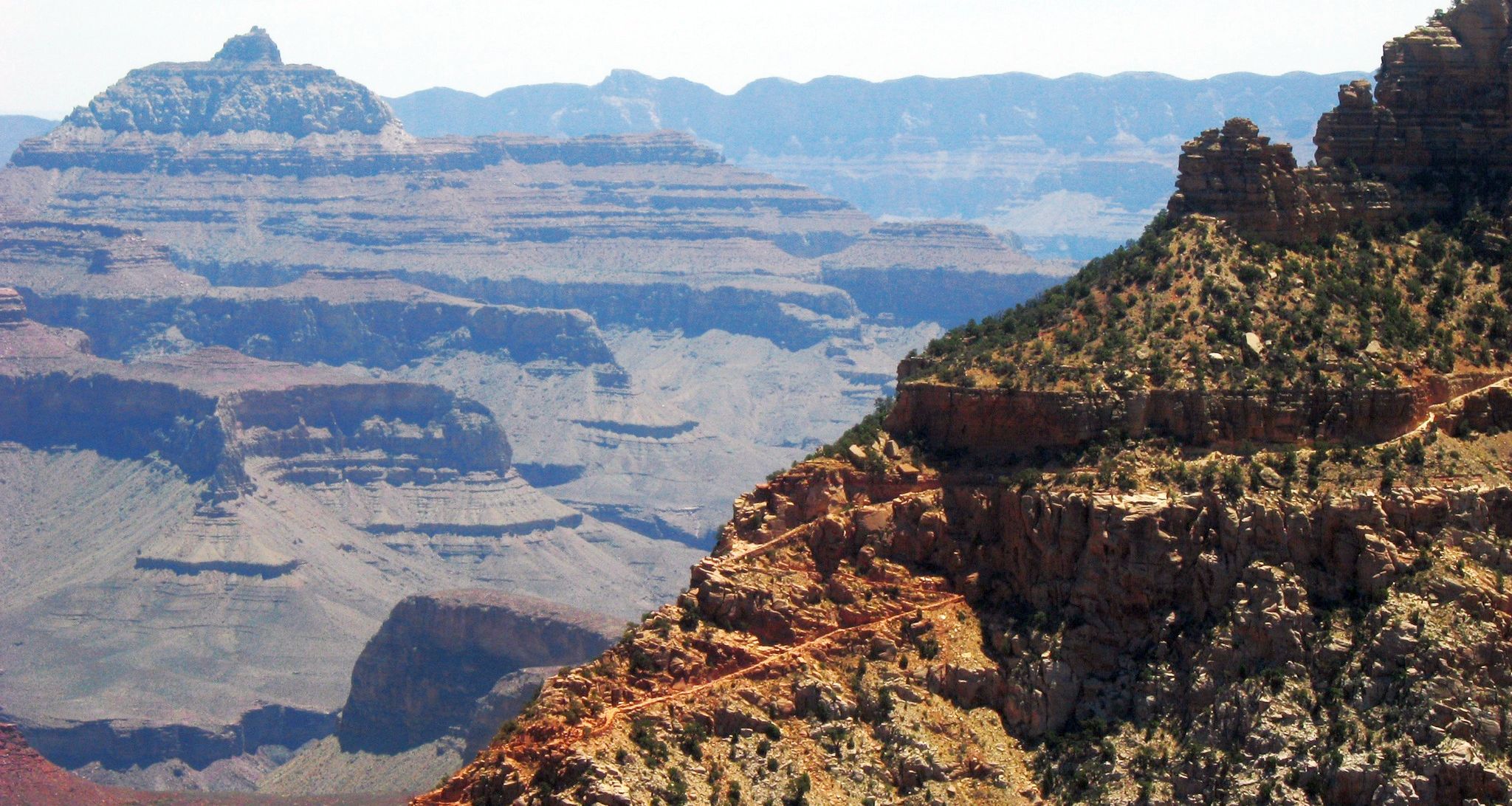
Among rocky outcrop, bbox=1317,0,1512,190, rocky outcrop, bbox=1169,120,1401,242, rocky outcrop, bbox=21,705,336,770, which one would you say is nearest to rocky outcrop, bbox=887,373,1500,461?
rocky outcrop, bbox=1169,120,1401,242

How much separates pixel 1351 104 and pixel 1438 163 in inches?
106

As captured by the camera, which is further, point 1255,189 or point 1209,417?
point 1255,189

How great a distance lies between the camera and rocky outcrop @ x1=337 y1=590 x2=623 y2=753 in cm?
16012

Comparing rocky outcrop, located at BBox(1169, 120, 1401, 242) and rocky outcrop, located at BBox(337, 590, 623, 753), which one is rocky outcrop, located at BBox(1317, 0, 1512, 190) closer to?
rocky outcrop, located at BBox(1169, 120, 1401, 242)

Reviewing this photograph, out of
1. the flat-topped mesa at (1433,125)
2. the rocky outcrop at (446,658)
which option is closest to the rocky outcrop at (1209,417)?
the flat-topped mesa at (1433,125)

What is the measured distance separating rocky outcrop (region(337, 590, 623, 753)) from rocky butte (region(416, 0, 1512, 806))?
9859 centimetres

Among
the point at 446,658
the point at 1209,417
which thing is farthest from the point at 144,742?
the point at 1209,417

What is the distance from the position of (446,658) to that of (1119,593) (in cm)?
11292

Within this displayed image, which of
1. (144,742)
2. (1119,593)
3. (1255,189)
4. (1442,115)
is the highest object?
(1442,115)

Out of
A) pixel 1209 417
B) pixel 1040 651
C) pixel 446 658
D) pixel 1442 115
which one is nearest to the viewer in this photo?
pixel 1040 651

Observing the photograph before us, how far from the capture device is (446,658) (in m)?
165

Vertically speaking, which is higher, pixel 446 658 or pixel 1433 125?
A: pixel 1433 125

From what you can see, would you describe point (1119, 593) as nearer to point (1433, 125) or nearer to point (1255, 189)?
point (1255, 189)

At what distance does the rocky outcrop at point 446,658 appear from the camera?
160125 mm
